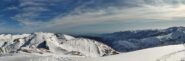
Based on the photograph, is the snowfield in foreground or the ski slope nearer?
the snowfield in foreground

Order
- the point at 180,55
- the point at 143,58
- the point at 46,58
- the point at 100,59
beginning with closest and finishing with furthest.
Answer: the point at 46,58 → the point at 100,59 → the point at 143,58 → the point at 180,55

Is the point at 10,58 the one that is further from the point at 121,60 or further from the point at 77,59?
the point at 121,60

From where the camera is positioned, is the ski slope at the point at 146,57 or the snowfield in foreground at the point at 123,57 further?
the ski slope at the point at 146,57

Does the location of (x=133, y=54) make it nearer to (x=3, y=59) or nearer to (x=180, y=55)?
(x=180, y=55)

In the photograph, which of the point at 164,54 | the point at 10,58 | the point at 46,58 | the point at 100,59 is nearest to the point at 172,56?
the point at 164,54

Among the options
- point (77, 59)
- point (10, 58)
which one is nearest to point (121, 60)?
point (77, 59)

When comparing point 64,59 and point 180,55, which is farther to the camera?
point 180,55

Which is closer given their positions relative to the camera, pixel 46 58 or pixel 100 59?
pixel 46 58

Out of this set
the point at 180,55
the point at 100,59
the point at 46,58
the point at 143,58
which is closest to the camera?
the point at 46,58

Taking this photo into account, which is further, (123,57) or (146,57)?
(146,57)
